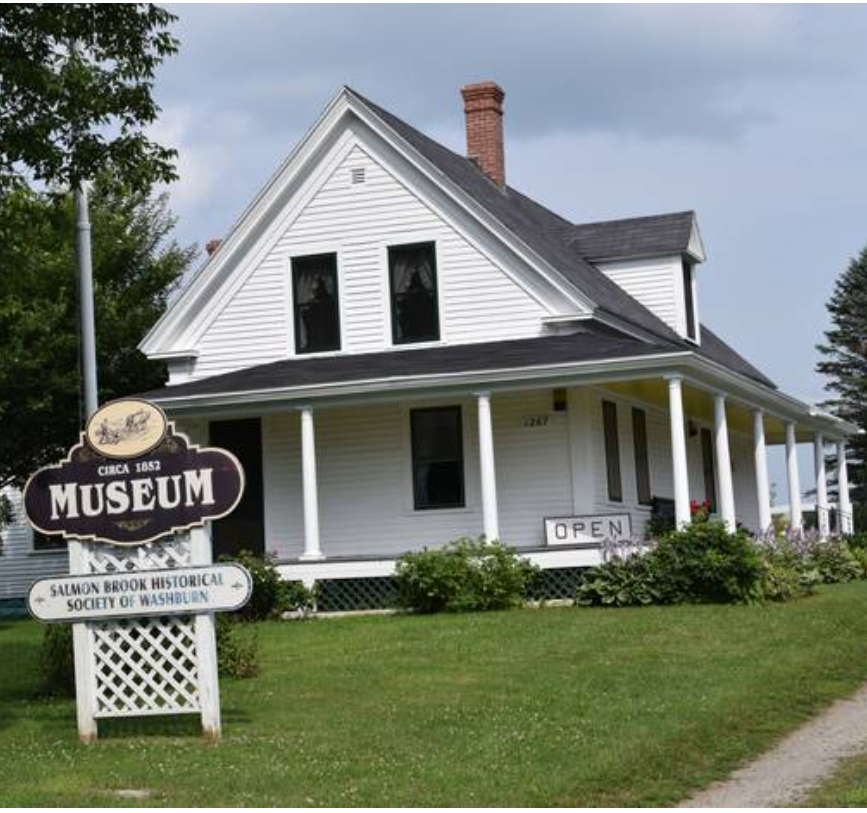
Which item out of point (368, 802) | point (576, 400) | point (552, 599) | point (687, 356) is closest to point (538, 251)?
point (576, 400)

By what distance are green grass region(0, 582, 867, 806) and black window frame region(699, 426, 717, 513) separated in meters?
11.8

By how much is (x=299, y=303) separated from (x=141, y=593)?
1485 cm

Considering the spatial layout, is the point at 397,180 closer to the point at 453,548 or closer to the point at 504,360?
the point at 504,360

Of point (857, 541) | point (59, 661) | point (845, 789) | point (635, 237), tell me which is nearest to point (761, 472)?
point (857, 541)

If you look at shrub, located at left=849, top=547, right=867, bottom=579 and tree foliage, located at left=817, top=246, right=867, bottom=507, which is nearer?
shrub, located at left=849, top=547, right=867, bottom=579

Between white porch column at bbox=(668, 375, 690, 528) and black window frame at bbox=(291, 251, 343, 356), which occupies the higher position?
black window frame at bbox=(291, 251, 343, 356)

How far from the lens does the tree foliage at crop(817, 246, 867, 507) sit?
66250 millimetres

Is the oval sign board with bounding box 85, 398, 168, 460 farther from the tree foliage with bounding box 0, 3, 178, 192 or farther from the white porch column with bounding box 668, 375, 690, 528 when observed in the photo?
the white porch column with bounding box 668, 375, 690, 528

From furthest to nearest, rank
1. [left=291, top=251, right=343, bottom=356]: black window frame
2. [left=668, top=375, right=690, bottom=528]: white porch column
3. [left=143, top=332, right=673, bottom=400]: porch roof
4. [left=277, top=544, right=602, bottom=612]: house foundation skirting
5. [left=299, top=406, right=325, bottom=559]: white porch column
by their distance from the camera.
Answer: [left=291, top=251, right=343, bottom=356]: black window frame < [left=299, top=406, right=325, bottom=559]: white porch column < [left=277, top=544, right=602, bottom=612]: house foundation skirting < [left=143, top=332, right=673, bottom=400]: porch roof < [left=668, top=375, right=690, bottom=528]: white porch column

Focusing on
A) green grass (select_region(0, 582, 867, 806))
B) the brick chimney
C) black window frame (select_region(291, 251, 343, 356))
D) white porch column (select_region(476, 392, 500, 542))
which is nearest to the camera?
green grass (select_region(0, 582, 867, 806))

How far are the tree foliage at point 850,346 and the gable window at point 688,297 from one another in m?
36.6

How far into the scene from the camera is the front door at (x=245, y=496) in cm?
2709

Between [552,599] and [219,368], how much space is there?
7.74 m

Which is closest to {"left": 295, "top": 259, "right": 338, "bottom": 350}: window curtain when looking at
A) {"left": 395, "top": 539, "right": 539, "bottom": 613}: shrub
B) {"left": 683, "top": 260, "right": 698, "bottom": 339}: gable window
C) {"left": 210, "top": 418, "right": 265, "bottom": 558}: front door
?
{"left": 210, "top": 418, "right": 265, "bottom": 558}: front door
